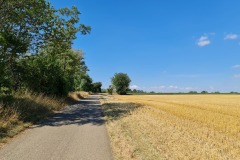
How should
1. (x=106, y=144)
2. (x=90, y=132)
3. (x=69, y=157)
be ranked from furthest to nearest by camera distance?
(x=90, y=132) → (x=106, y=144) → (x=69, y=157)

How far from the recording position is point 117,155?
23.1 feet

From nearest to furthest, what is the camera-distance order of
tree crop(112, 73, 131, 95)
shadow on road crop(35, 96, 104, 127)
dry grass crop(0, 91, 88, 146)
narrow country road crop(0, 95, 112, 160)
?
narrow country road crop(0, 95, 112, 160)
dry grass crop(0, 91, 88, 146)
shadow on road crop(35, 96, 104, 127)
tree crop(112, 73, 131, 95)

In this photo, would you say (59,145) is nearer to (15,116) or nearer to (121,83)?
(15,116)

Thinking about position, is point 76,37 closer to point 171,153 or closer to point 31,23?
point 31,23

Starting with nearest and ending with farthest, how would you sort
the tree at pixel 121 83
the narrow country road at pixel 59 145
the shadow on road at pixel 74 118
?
the narrow country road at pixel 59 145, the shadow on road at pixel 74 118, the tree at pixel 121 83

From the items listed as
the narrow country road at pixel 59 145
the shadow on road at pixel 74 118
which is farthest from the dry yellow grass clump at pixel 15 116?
the shadow on road at pixel 74 118

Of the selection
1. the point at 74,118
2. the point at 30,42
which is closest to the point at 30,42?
the point at 30,42

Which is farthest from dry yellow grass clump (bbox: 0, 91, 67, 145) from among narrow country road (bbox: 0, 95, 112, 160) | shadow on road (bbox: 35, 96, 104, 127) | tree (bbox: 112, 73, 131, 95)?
tree (bbox: 112, 73, 131, 95)

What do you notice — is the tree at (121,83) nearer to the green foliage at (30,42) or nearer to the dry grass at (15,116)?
the green foliage at (30,42)

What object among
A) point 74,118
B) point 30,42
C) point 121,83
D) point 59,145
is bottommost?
point 59,145

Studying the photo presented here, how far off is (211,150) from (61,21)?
16326 millimetres

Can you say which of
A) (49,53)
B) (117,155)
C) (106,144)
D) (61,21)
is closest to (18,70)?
(49,53)

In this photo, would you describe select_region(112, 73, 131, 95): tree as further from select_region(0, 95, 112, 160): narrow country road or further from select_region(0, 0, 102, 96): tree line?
select_region(0, 95, 112, 160): narrow country road

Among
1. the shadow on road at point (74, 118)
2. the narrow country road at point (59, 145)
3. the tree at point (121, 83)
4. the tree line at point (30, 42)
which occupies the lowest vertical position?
the narrow country road at point (59, 145)
